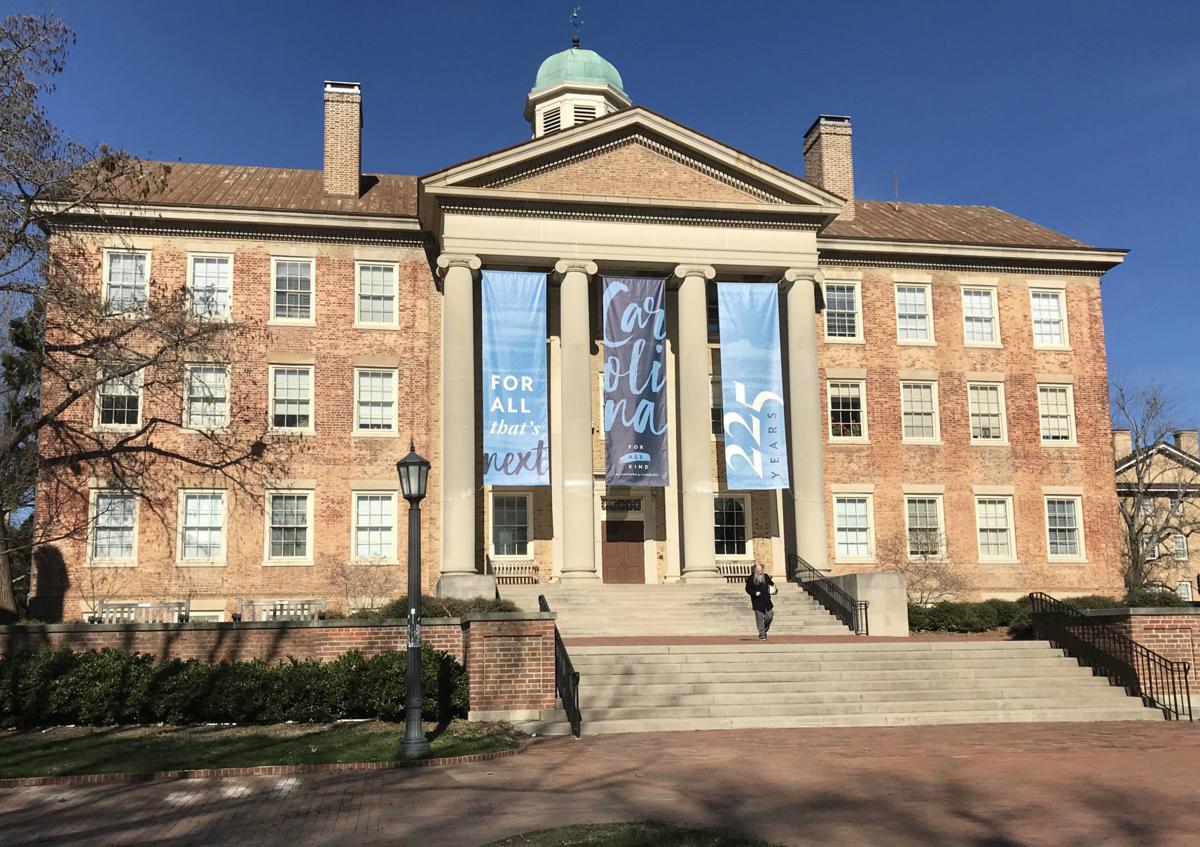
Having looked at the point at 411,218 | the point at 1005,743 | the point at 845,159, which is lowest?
the point at 1005,743

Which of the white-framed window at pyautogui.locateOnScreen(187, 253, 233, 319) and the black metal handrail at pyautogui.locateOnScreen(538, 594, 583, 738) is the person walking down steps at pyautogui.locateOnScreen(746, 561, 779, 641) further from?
the white-framed window at pyautogui.locateOnScreen(187, 253, 233, 319)

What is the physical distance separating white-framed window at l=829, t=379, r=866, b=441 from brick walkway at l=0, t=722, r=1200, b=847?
19.1m

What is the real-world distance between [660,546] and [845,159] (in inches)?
598

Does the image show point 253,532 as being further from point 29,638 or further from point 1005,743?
point 1005,743

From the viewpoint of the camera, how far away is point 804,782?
1284 centimetres

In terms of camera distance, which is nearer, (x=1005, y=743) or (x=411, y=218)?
(x=1005, y=743)

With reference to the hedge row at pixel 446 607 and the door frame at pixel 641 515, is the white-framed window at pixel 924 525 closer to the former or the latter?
the door frame at pixel 641 515

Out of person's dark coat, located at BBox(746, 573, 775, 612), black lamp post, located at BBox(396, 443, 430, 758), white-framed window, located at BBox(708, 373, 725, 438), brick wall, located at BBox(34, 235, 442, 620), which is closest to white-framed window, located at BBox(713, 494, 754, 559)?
white-framed window, located at BBox(708, 373, 725, 438)

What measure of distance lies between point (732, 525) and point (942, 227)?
1309 centimetres

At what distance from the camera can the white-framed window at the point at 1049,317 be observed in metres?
36.3

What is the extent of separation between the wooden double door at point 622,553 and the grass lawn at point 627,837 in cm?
2302

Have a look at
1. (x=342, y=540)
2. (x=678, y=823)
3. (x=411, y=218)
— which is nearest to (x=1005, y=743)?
(x=678, y=823)

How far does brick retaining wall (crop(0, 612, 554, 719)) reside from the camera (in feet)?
57.2

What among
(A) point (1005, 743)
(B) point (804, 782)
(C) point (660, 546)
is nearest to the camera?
(B) point (804, 782)
